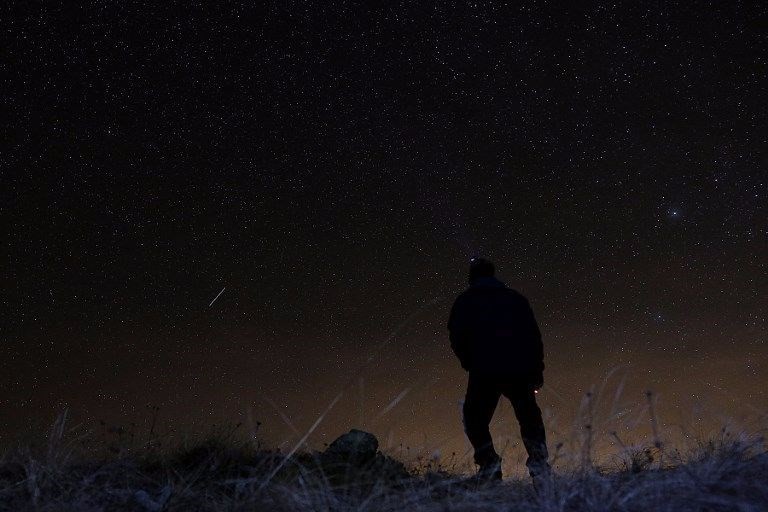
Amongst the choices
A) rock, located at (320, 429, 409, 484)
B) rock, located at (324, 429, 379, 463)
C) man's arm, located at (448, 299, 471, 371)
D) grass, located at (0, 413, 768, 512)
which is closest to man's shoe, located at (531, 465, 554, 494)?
grass, located at (0, 413, 768, 512)

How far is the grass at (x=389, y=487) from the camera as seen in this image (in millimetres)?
3402

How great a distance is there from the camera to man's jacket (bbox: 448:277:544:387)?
556cm

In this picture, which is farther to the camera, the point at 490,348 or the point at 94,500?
the point at 490,348

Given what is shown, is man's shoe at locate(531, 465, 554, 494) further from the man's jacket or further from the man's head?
the man's head

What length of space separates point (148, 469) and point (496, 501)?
307 cm

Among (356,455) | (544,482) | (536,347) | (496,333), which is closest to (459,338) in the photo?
(496,333)

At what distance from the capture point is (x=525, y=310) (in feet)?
19.2

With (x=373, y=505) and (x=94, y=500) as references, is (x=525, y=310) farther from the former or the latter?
(x=94, y=500)

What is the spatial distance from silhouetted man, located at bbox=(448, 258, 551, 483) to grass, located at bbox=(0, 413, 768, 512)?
57cm

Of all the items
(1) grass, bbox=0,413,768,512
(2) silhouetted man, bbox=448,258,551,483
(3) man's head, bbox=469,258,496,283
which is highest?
(3) man's head, bbox=469,258,496,283

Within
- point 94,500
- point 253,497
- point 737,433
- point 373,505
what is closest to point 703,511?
point 737,433

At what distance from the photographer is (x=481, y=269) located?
6078 millimetres

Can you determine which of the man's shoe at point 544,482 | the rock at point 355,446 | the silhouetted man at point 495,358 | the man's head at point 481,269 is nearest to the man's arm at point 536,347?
the silhouetted man at point 495,358

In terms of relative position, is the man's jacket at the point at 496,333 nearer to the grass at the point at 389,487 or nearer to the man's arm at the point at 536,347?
the man's arm at the point at 536,347
